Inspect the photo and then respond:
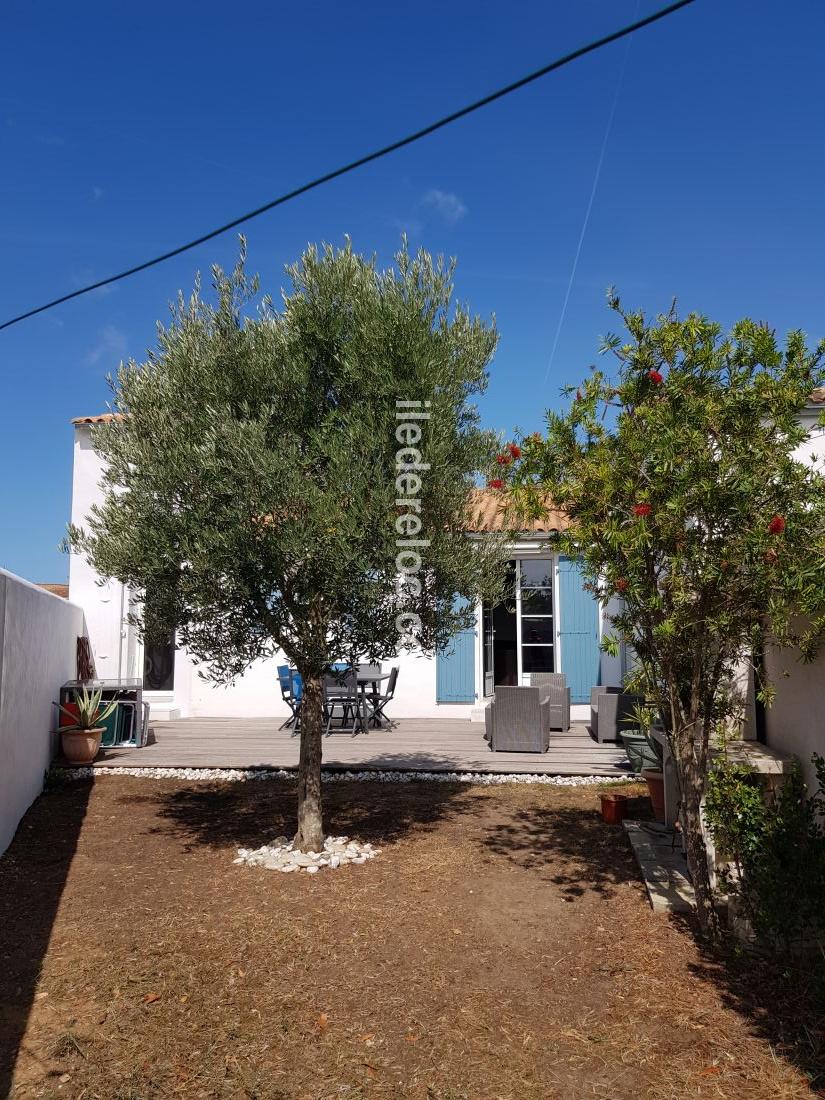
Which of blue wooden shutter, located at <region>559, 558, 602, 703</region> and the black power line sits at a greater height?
the black power line

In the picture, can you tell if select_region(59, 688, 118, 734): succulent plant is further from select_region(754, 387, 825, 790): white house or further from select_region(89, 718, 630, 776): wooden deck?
select_region(754, 387, 825, 790): white house

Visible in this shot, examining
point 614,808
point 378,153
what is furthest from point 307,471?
point 614,808

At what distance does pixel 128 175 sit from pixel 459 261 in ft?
15.7

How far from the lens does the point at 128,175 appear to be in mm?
8414

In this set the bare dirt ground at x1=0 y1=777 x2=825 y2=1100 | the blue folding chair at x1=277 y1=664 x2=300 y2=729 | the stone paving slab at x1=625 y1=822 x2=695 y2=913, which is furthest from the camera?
the blue folding chair at x1=277 y1=664 x2=300 y2=729

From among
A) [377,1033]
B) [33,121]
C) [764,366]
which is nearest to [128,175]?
[33,121]

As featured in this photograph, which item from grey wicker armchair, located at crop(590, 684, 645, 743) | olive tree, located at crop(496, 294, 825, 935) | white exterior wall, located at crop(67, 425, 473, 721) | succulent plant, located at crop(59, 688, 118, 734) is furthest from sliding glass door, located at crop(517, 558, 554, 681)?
olive tree, located at crop(496, 294, 825, 935)

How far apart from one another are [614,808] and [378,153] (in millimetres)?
5458

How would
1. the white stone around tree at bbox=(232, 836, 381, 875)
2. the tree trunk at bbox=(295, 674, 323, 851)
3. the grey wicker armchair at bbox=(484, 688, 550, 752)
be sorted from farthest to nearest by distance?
the grey wicker armchair at bbox=(484, 688, 550, 752), the tree trunk at bbox=(295, 674, 323, 851), the white stone around tree at bbox=(232, 836, 381, 875)

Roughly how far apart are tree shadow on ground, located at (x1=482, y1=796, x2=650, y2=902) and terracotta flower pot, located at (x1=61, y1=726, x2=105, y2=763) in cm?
525

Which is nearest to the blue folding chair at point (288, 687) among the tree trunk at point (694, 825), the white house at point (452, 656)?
the white house at point (452, 656)

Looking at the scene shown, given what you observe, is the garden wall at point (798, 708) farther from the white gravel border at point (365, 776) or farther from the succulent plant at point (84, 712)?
the succulent plant at point (84, 712)

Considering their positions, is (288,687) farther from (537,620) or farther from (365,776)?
(537,620)

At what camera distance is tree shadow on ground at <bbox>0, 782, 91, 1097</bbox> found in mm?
3396
